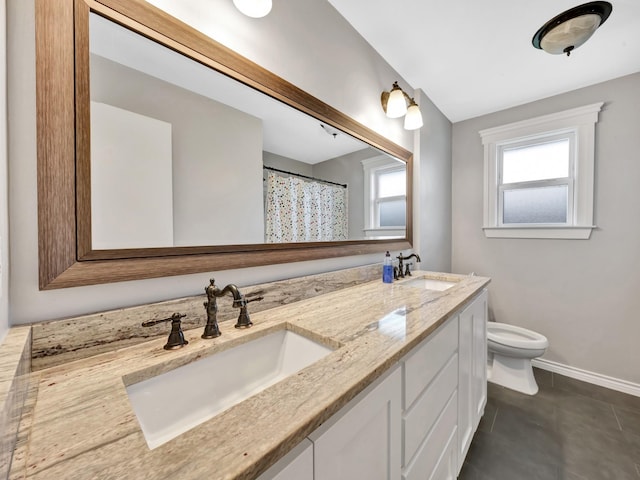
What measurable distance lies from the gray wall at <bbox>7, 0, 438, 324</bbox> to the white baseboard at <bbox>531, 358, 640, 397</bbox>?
74.7 inches

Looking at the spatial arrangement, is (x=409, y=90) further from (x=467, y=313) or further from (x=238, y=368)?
(x=238, y=368)

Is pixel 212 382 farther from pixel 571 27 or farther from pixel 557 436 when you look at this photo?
pixel 571 27

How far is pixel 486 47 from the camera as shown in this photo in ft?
5.33

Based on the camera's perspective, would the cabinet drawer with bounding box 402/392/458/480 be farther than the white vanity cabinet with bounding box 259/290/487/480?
Yes

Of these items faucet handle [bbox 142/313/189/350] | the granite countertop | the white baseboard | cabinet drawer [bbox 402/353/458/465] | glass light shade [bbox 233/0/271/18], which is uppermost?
glass light shade [bbox 233/0/271/18]

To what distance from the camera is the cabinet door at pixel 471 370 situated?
1.18 metres

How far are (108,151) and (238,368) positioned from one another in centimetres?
71

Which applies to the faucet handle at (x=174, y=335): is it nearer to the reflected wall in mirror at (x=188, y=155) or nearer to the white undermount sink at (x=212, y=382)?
the white undermount sink at (x=212, y=382)

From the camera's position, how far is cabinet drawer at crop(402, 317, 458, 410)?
2.43ft

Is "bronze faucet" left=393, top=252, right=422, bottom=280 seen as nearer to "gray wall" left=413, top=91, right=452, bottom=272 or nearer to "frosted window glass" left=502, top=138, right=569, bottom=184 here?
"gray wall" left=413, top=91, right=452, bottom=272

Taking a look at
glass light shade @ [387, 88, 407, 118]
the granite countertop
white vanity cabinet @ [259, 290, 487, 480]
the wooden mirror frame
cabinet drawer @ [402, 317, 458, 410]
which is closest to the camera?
the granite countertop

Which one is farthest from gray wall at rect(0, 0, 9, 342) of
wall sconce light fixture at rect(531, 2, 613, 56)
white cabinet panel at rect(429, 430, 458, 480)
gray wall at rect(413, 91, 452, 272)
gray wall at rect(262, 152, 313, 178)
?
wall sconce light fixture at rect(531, 2, 613, 56)

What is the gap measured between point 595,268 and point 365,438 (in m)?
2.53

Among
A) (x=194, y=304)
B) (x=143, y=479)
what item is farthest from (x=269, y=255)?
(x=143, y=479)
